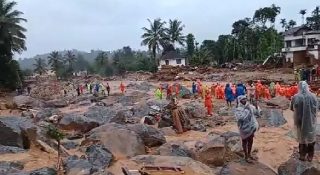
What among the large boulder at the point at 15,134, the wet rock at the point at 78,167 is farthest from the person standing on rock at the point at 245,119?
the large boulder at the point at 15,134

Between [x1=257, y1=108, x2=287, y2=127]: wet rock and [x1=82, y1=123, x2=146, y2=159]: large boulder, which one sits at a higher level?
[x1=82, y1=123, x2=146, y2=159]: large boulder

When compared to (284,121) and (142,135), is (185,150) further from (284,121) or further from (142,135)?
(284,121)

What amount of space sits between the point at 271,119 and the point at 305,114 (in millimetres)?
8706

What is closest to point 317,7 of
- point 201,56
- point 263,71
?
point 201,56

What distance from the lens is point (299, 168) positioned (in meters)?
8.15

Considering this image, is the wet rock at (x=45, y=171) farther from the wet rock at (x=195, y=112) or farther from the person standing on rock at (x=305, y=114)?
the wet rock at (x=195, y=112)

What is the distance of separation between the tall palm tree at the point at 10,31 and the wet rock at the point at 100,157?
105 feet

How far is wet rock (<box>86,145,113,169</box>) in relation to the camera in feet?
29.6

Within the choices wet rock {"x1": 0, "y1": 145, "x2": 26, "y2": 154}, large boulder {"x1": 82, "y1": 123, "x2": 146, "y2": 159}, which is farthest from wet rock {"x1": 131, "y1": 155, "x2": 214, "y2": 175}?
wet rock {"x1": 0, "y1": 145, "x2": 26, "y2": 154}

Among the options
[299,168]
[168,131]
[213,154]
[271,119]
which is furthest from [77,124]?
[299,168]

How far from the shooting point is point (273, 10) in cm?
6475

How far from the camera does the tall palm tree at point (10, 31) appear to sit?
132 ft

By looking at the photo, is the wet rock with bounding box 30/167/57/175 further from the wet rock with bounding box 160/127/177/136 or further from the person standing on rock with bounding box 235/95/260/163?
the wet rock with bounding box 160/127/177/136

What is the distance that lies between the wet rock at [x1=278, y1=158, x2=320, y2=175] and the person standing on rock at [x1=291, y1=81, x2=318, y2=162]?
1.14ft
